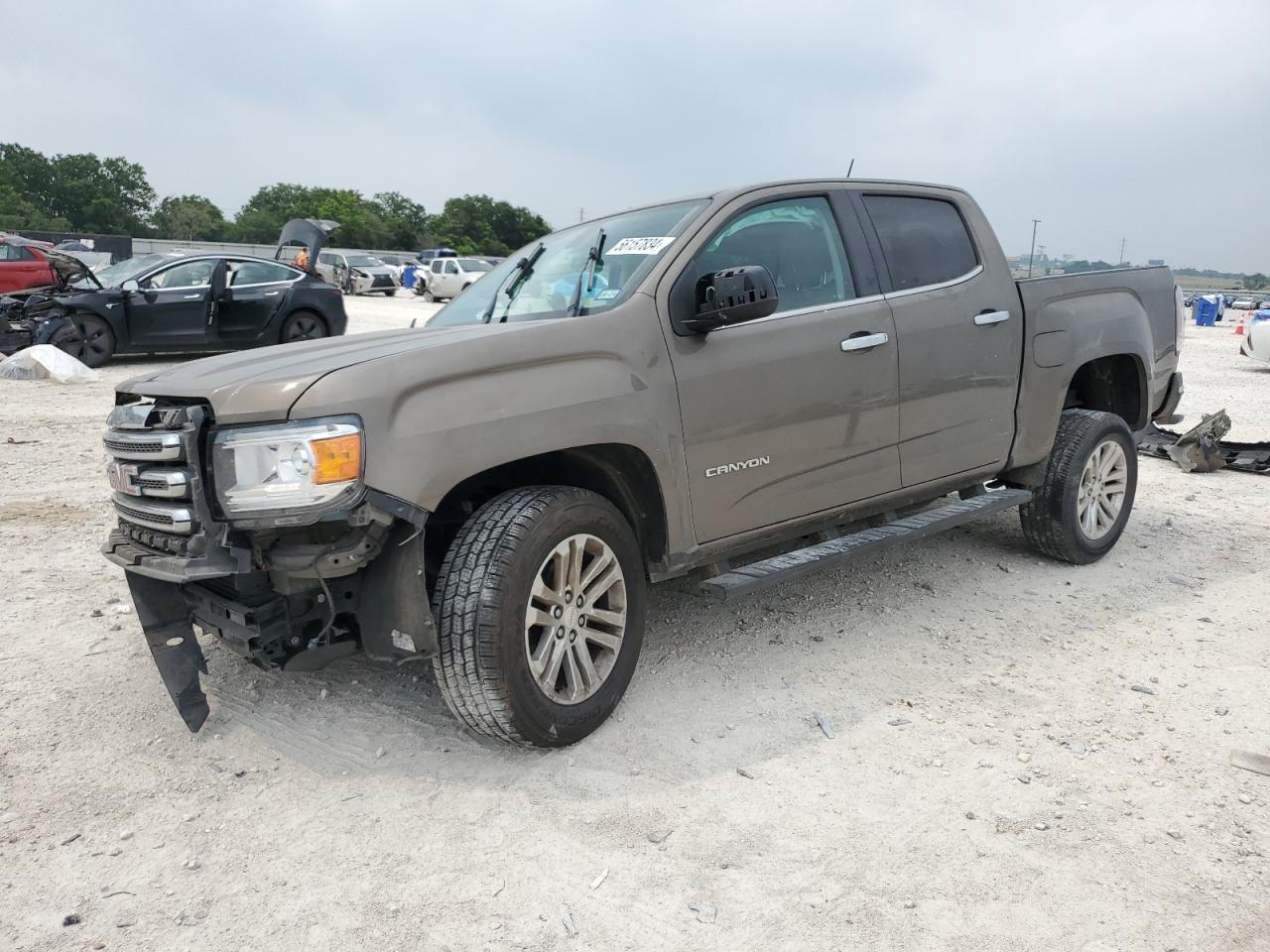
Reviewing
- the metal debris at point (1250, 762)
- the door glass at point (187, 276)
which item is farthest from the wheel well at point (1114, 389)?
the door glass at point (187, 276)

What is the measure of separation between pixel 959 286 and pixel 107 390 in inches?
A: 389

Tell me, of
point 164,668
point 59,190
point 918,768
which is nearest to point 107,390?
point 164,668

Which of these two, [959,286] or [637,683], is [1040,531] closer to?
[959,286]

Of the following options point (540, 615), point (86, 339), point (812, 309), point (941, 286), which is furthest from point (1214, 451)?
point (86, 339)

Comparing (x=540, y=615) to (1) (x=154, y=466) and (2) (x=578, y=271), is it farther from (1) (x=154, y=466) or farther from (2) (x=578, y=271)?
(2) (x=578, y=271)

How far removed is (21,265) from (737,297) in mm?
18932

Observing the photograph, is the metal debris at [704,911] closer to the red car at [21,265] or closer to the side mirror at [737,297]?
the side mirror at [737,297]

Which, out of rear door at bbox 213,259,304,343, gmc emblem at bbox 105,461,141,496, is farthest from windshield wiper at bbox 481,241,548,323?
rear door at bbox 213,259,304,343

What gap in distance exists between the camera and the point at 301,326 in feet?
43.3

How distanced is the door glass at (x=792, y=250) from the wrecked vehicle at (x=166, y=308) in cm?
1040

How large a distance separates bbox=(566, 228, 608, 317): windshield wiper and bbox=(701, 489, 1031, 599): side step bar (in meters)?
1.16

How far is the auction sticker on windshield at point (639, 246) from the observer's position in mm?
3678

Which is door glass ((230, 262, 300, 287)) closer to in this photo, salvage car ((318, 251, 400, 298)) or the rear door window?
the rear door window

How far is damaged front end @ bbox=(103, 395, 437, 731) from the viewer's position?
277 cm
